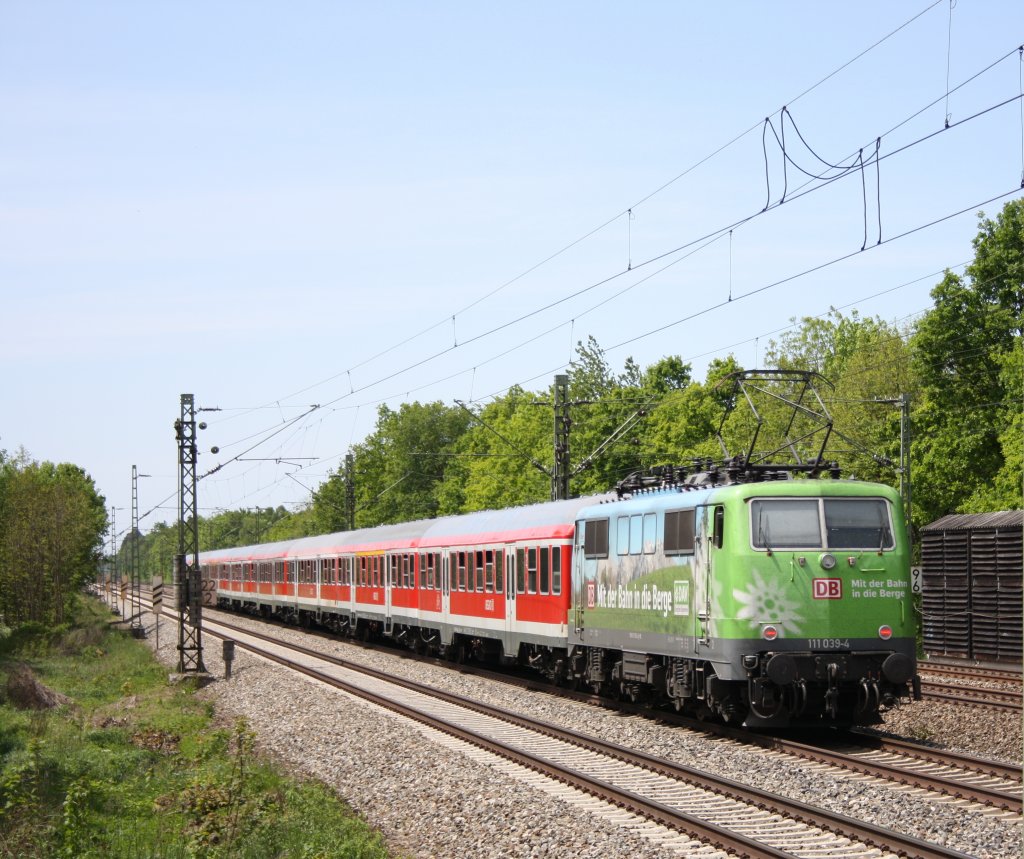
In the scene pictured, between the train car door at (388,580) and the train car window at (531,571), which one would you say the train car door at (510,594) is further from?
the train car door at (388,580)

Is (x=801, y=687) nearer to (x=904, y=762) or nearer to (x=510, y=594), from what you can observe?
(x=904, y=762)

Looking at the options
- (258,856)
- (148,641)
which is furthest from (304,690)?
(148,641)

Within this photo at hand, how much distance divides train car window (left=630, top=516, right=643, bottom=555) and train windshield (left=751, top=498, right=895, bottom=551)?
3.29m

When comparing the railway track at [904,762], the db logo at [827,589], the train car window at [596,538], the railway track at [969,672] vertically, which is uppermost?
the train car window at [596,538]

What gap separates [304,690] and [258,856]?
1457 cm

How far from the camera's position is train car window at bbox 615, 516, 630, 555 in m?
20.0

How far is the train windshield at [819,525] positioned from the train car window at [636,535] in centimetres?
329

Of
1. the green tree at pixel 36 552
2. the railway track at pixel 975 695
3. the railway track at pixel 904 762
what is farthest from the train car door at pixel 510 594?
the green tree at pixel 36 552

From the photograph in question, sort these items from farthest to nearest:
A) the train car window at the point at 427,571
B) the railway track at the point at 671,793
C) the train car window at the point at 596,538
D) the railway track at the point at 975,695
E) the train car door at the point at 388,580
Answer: the train car door at the point at 388,580, the train car window at the point at 427,571, the train car window at the point at 596,538, the railway track at the point at 975,695, the railway track at the point at 671,793

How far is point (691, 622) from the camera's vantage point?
17.2 meters

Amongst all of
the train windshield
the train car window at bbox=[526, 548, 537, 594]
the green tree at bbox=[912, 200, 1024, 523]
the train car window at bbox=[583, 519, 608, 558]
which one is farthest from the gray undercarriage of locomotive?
the green tree at bbox=[912, 200, 1024, 523]

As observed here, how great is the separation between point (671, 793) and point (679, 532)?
200 inches

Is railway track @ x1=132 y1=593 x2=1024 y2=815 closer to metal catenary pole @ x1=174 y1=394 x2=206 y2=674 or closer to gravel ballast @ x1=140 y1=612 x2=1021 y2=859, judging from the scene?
gravel ballast @ x1=140 y1=612 x2=1021 y2=859

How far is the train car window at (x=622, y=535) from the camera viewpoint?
1995 centimetres
